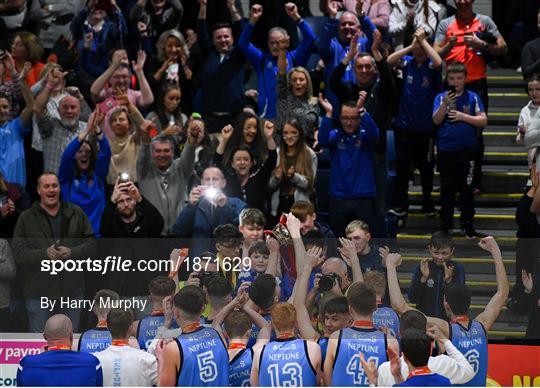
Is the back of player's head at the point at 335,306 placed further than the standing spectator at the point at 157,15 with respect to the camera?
No

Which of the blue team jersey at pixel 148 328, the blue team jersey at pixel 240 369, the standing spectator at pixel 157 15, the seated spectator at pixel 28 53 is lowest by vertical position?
the blue team jersey at pixel 240 369

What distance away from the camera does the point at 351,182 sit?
14.8m

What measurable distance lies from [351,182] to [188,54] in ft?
10.3

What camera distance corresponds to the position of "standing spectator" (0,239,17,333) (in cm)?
1330

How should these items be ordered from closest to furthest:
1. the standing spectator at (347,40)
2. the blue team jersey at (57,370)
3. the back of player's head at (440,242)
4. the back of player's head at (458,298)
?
the blue team jersey at (57,370) → the back of player's head at (458,298) → the back of player's head at (440,242) → the standing spectator at (347,40)

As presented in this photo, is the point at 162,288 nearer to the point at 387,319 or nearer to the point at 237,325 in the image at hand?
the point at 237,325

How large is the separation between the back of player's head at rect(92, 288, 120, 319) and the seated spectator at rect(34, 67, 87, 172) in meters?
2.57

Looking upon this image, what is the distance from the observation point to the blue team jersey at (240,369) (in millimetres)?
11750

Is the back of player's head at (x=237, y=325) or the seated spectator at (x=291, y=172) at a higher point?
the seated spectator at (x=291, y=172)

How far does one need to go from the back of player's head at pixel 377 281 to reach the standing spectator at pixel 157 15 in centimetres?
596

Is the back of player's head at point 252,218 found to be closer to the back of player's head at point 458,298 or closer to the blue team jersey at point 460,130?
the back of player's head at point 458,298

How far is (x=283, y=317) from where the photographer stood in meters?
11.4

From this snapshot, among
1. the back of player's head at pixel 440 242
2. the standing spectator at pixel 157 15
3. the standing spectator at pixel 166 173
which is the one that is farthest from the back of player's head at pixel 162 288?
the standing spectator at pixel 157 15

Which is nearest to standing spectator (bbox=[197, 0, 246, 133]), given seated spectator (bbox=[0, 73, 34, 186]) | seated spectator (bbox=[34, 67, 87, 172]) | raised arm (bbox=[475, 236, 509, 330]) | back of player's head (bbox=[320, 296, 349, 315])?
seated spectator (bbox=[34, 67, 87, 172])
